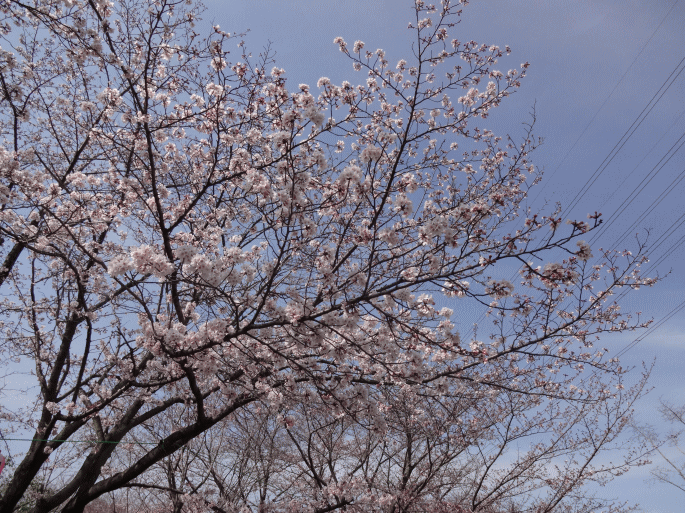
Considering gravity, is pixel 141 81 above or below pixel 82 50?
above

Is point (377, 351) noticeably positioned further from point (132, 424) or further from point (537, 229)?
point (132, 424)

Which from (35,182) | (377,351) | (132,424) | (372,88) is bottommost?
(132,424)

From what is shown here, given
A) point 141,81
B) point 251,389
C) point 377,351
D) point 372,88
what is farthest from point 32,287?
point 372,88

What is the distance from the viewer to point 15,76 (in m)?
4.63

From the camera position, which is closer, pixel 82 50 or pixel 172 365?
pixel 82 50

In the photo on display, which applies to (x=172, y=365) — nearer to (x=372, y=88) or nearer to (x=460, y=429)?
(x=372, y=88)

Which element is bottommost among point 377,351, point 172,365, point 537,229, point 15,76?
point 172,365

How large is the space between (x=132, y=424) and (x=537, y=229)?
18.0 ft

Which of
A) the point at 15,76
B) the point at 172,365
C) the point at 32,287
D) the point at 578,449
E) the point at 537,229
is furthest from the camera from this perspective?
the point at 578,449

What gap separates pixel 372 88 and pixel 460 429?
6314mm

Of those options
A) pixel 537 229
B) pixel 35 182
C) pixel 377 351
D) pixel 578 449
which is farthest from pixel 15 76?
pixel 578 449

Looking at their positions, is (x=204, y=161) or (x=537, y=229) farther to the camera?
(x=204, y=161)

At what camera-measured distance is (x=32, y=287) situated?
23.2ft

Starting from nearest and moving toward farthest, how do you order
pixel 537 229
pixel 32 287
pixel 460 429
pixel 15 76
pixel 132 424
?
pixel 537 229 < pixel 15 76 < pixel 132 424 < pixel 32 287 < pixel 460 429
